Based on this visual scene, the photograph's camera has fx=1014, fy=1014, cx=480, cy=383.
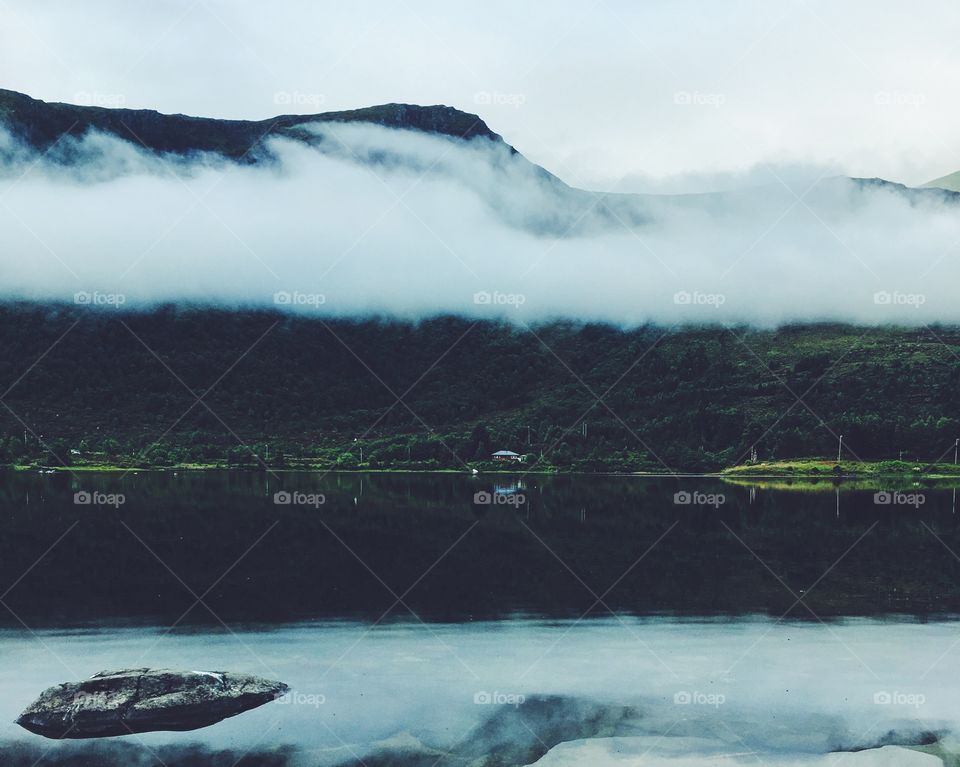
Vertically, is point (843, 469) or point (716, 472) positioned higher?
point (843, 469)

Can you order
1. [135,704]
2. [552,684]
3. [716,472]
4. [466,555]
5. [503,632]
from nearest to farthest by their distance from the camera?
[135,704] → [552,684] → [503,632] → [466,555] → [716,472]

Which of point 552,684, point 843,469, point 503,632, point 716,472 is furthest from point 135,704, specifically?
point 843,469

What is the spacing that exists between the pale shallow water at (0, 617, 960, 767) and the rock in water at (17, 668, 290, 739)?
0.68m

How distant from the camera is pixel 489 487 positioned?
134m

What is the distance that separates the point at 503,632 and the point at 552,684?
7.68m

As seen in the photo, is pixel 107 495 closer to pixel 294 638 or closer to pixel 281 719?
pixel 294 638

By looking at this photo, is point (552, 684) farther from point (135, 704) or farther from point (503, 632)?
point (135, 704)

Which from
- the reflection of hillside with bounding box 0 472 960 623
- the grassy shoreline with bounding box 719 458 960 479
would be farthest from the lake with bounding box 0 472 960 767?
the grassy shoreline with bounding box 719 458 960 479

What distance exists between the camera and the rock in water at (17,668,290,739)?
29422 mm

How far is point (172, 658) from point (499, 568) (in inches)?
1013

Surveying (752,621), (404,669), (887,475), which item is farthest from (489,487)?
(404,669)

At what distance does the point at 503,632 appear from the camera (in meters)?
42.5

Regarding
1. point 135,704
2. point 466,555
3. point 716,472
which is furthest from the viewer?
point 716,472

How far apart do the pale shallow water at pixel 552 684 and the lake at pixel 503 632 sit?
12 cm
